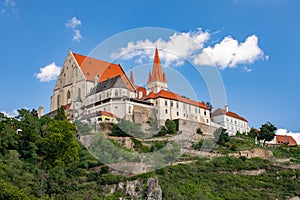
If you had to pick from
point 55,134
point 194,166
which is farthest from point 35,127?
point 194,166

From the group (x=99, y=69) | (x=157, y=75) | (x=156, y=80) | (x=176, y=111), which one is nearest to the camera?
(x=176, y=111)

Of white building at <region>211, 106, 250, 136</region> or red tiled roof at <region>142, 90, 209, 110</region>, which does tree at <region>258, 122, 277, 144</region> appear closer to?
white building at <region>211, 106, 250, 136</region>

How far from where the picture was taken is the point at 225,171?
58.2 m

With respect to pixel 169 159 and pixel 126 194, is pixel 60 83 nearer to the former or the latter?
pixel 169 159

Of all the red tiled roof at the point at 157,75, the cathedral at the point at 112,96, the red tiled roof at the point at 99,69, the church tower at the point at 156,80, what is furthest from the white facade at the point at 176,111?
the red tiled roof at the point at 157,75

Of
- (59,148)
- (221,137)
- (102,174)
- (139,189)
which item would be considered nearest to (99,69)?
(221,137)

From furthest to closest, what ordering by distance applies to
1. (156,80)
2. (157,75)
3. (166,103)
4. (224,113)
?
(224,113)
(157,75)
(156,80)
(166,103)

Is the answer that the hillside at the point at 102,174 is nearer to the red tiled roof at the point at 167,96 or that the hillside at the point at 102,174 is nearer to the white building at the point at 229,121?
the red tiled roof at the point at 167,96

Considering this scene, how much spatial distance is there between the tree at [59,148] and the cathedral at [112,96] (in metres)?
17.3

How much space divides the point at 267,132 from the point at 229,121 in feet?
22.6

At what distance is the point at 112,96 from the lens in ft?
235

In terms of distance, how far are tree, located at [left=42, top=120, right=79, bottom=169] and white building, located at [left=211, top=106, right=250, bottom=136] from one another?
3801cm

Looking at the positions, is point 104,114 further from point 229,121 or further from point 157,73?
point 229,121

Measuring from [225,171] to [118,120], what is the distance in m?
16.5
